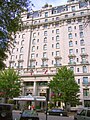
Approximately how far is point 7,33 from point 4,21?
1.16 metres

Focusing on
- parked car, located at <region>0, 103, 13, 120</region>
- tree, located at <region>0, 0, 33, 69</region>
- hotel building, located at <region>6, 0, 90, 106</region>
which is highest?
hotel building, located at <region>6, 0, 90, 106</region>

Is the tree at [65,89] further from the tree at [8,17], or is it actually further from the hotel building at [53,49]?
the tree at [8,17]

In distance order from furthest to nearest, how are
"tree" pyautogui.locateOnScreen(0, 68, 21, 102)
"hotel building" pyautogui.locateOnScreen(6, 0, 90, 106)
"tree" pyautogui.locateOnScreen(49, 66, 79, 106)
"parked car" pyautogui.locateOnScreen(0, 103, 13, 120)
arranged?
1. "hotel building" pyautogui.locateOnScreen(6, 0, 90, 106)
2. "tree" pyautogui.locateOnScreen(0, 68, 21, 102)
3. "tree" pyautogui.locateOnScreen(49, 66, 79, 106)
4. "parked car" pyautogui.locateOnScreen(0, 103, 13, 120)

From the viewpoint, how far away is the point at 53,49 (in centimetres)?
6222

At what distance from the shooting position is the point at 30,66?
6350cm

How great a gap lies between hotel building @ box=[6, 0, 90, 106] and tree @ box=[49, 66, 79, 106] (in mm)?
8528

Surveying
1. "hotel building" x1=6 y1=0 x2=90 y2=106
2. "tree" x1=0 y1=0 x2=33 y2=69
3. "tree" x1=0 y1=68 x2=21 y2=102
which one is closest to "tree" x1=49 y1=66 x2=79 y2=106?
"hotel building" x1=6 y1=0 x2=90 y2=106

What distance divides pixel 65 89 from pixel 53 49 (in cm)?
2029

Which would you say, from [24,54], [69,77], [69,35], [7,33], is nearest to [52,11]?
[69,35]

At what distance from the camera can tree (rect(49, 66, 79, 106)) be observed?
44.8m

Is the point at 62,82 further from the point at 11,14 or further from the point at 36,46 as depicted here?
the point at 11,14

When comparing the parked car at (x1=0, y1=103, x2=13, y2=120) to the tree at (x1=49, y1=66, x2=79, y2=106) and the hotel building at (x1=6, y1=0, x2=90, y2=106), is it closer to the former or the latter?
the tree at (x1=49, y1=66, x2=79, y2=106)

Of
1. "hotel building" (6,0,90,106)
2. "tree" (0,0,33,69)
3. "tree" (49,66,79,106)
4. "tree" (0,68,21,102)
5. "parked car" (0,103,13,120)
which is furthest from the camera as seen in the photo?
"hotel building" (6,0,90,106)

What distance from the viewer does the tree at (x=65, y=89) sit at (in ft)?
147
